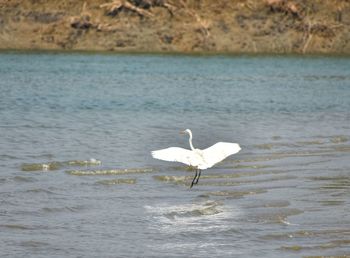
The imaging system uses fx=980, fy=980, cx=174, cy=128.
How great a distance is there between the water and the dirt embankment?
2502 centimetres

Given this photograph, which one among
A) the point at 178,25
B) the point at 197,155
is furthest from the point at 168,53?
the point at 197,155

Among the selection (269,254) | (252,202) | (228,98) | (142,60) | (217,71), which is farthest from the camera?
(142,60)

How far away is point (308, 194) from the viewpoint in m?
13.0

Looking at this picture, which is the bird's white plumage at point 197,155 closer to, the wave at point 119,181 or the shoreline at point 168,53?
the wave at point 119,181

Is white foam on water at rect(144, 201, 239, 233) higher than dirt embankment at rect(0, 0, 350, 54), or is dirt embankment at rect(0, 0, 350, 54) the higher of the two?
white foam on water at rect(144, 201, 239, 233)

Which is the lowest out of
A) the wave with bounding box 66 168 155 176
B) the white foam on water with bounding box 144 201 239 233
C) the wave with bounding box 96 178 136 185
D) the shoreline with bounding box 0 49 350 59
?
the shoreline with bounding box 0 49 350 59

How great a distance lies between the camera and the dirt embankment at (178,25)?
58875 mm

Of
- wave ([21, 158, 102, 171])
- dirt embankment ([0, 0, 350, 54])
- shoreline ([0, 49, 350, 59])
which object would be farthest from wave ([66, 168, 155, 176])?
dirt embankment ([0, 0, 350, 54])

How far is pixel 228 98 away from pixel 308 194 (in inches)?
728

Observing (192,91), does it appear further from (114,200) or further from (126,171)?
(114,200)

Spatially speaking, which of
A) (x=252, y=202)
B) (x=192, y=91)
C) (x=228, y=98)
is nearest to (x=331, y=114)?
(x=228, y=98)

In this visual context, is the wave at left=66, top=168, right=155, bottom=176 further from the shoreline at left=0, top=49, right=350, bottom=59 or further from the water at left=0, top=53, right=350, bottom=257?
the shoreline at left=0, top=49, right=350, bottom=59

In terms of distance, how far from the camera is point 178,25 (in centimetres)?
6012

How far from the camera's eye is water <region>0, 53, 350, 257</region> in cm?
1027
